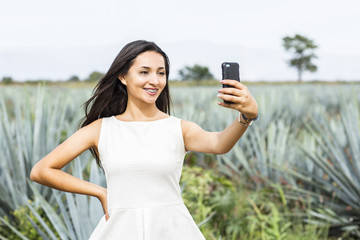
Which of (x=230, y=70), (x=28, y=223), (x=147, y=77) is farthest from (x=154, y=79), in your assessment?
(x=28, y=223)

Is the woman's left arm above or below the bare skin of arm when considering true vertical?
above

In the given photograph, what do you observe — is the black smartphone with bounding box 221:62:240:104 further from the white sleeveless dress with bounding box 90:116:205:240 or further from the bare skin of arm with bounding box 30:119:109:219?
the bare skin of arm with bounding box 30:119:109:219

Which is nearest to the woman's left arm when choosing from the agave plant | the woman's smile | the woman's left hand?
the woman's left hand

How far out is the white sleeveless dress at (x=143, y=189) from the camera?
62.7 inches

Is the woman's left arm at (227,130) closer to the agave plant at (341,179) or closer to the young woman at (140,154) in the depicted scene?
the young woman at (140,154)

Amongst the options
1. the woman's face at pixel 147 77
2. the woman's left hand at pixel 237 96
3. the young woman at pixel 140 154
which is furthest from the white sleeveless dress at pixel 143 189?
the woman's left hand at pixel 237 96

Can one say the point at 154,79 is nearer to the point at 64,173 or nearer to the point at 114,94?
the point at 114,94

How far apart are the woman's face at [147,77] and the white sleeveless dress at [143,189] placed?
14 cm

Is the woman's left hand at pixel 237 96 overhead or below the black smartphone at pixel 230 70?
below

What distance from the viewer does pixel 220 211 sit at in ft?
11.6

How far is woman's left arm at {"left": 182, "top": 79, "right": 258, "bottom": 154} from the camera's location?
1.37 meters

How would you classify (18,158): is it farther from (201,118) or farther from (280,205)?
(201,118)

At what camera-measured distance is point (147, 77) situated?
67.1 inches

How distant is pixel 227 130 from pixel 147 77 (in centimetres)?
38
